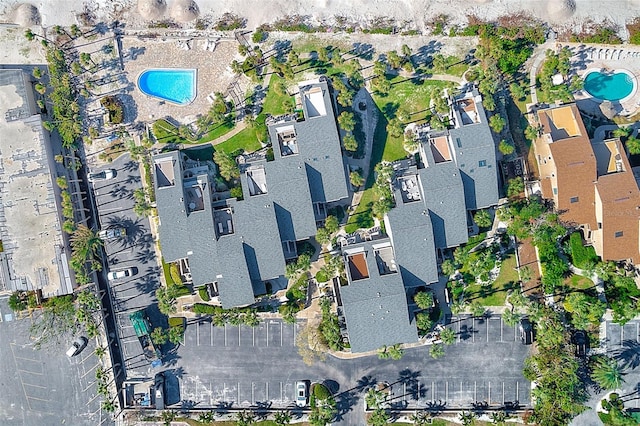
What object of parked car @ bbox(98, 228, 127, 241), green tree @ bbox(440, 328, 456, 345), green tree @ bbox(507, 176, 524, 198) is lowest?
green tree @ bbox(440, 328, 456, 345)

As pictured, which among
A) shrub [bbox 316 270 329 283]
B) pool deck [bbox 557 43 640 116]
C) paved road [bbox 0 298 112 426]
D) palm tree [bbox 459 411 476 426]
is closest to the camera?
palm tree [bbox 459 411 476 426]

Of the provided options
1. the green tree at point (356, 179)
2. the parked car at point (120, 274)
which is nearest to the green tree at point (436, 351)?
the green tree at point (356, 179)

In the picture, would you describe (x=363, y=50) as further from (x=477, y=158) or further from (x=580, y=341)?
(x=580, y=341)

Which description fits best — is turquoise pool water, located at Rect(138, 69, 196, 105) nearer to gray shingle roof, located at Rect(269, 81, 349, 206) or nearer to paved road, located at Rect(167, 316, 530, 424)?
gray shingle roof, located at Rect(269, 81, 349, 206)

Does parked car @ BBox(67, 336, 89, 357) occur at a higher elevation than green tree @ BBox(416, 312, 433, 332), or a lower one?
higher

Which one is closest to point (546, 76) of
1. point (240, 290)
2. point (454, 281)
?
point (454, 281)

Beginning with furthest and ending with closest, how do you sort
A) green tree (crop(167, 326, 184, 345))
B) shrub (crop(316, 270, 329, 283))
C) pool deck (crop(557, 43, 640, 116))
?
pool deck (crop(557, 43, 640, 116))
shrub (crop(316, 270, 329, 283))
green tree (crop(167, 326, 184, 345))

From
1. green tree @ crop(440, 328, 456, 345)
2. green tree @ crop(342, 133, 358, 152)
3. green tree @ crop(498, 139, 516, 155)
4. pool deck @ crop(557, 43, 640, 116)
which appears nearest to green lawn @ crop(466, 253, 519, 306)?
green tree @ crop(440, 328, 456, 345)

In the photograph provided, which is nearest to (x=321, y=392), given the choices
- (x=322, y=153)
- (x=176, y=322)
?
(x=176, y=322)
